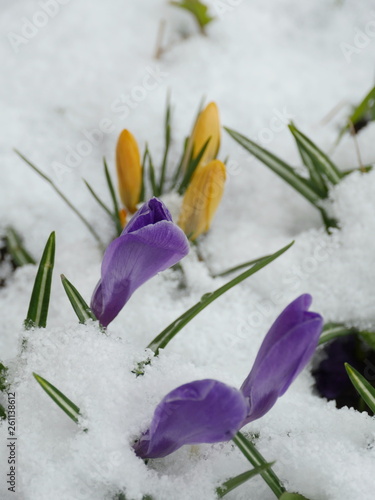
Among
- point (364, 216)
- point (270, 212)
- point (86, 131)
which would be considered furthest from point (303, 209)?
point (86, 131)

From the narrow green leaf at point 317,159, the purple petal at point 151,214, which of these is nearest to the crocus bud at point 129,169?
the narrow green leaf at point 317,159

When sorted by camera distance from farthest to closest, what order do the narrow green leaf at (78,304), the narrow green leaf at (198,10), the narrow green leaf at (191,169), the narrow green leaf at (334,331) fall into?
1. the narrow green leaf at (198,10)
2. the narrow green leaf at (191,169)
3. the narrow green leaf at (334,331)
4. the narrow green leaf at (78,304)

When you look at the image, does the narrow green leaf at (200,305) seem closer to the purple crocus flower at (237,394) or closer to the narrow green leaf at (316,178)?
the purple crocus flower at (237,394)

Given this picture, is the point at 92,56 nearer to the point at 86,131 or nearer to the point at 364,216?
the point at 86,131

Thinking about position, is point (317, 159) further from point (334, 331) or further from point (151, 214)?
point (151, 214)

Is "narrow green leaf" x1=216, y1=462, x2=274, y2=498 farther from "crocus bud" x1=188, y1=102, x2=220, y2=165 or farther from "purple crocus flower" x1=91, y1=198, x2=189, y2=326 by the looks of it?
"crocus bud" x1=188, y1=102, x2=220, y2=165

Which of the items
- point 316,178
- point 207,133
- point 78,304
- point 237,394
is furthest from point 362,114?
point 237,394
